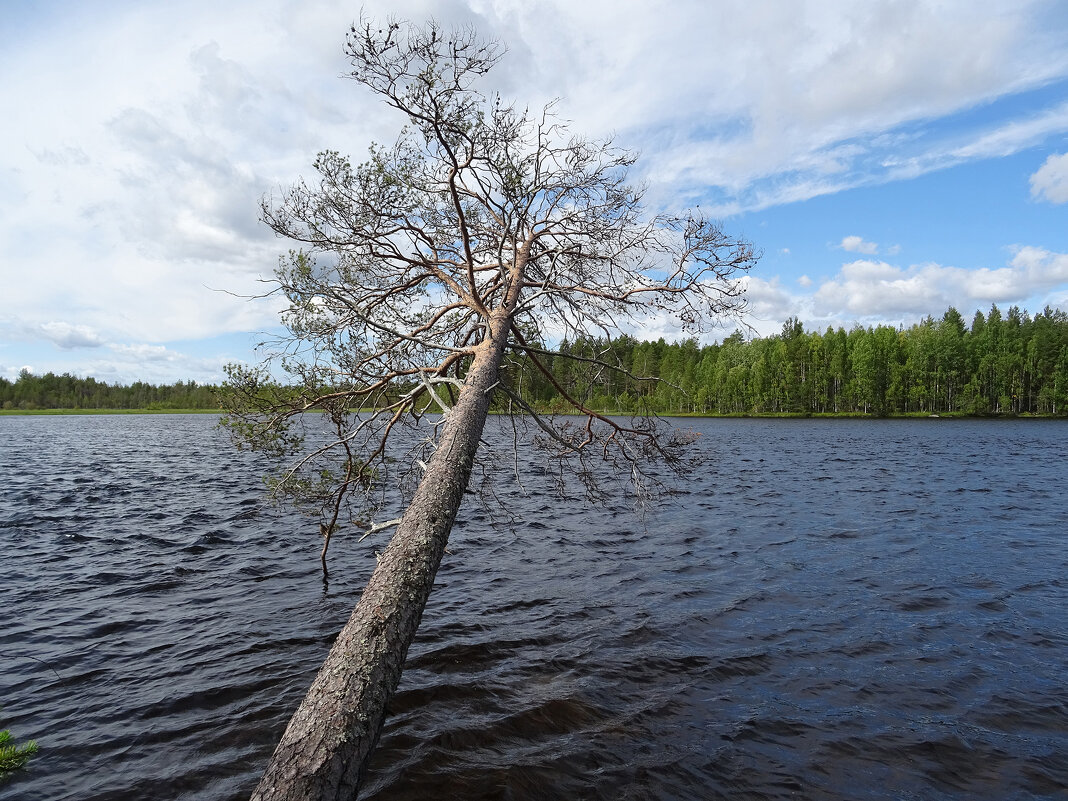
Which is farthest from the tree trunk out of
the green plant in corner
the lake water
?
the green plant in corner

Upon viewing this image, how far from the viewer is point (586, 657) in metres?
7.96

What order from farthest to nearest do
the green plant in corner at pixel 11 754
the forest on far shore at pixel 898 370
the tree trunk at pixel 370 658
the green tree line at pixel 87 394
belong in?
1. the green tree line at pixel 87 394
2. the forest on far shore at pixel 898 370
3. the green plant in corner at pixel 11 754
4. the tree trunk at pixel 370 658

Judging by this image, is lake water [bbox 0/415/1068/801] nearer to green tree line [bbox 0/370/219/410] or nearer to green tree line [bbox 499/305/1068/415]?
green tree line [bbox 499/305/1068/415]

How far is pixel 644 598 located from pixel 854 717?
4.18 meters

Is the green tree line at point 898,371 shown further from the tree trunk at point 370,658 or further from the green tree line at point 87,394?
the green tree line at point 87,394

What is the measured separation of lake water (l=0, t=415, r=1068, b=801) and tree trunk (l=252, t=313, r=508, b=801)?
2.19 metres

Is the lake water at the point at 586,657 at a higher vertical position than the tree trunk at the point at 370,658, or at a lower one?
lower

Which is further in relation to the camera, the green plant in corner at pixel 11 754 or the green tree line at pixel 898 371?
the green tree line at pixel 898 371

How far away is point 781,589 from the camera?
1084cm

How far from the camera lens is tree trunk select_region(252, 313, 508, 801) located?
10.6ft

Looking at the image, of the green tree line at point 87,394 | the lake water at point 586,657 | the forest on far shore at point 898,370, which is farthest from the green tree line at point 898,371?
the green tree line at point 87,394


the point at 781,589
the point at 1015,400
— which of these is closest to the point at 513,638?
the point at 781,589

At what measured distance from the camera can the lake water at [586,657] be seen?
5551 mm

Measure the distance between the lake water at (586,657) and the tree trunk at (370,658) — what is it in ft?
7.19
